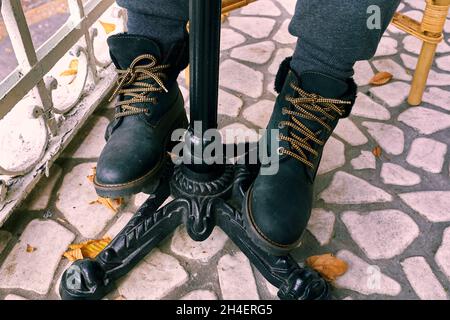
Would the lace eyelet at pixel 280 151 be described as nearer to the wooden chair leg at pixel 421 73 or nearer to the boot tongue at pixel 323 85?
the boot tongue at pixel 323 85

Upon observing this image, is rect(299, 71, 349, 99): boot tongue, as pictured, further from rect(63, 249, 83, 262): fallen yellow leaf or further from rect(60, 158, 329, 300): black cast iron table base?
rect(63, 249, 83, 262): fallen yellow leaf

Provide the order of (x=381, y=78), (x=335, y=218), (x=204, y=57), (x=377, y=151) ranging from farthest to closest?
(x=381, y=78) → (x=377, y=151) → (x=335, y=218) → (x=204, y=57)

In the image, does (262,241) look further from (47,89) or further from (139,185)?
(47,89)

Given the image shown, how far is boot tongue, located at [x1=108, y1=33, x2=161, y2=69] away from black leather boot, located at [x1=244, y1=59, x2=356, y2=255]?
29 centimetres

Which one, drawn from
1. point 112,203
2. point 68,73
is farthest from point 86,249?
point 68,73

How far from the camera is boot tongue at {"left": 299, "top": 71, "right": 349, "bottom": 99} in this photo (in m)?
0.91

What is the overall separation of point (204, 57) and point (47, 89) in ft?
1.66

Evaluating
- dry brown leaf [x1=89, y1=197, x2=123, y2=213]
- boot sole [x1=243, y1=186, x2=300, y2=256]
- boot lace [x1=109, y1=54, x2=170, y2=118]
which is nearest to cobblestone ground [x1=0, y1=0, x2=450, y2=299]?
dry brown leaf [x1=89, y1=197, x2=123, y2=213]

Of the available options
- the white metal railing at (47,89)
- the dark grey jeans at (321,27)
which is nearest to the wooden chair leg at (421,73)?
the dark grey jeans at (321,27)

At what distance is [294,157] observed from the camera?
0.93 meters

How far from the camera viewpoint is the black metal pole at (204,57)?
2.56ft

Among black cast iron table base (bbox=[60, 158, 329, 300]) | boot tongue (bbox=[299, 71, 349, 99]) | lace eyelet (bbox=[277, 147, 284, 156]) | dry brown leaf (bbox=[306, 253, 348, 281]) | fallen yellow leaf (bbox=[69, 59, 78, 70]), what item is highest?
boot tongue (bbox=[299, 71, 349, 99])
